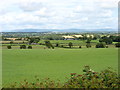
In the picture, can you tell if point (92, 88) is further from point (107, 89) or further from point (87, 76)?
point (87, 76)

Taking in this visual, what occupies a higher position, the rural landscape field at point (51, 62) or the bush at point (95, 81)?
the bush at point (95, 81)

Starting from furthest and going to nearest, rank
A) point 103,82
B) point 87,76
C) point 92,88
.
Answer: point 87,76 → point 103,82 → point 92,88

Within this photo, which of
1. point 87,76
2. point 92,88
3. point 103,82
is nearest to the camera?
point 92,88

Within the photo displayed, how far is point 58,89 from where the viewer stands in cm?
657

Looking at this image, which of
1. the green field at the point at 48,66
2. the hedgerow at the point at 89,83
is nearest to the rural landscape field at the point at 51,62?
the green field at the point at 48,66

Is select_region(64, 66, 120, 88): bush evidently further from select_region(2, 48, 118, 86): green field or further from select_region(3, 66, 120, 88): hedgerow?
select_region(2, 48, 118, 86): green field

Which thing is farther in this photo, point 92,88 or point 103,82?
point 103,82

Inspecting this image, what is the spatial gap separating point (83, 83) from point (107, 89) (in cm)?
71

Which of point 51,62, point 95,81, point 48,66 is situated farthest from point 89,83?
point 51,62

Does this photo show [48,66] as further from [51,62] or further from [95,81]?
[95,81]

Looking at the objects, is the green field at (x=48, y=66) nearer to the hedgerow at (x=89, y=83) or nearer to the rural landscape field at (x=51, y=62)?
the rural landscape field at (x=51, y=62)

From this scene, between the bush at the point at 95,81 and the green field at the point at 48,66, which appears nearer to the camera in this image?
the bush at the point at 95,81

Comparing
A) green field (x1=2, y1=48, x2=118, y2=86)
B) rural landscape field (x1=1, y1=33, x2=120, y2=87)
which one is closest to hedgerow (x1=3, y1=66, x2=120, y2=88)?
rural landscape field (x1=1, y1=33, x2=120, y2=87)

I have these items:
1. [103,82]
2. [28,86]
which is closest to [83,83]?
[103,82]
